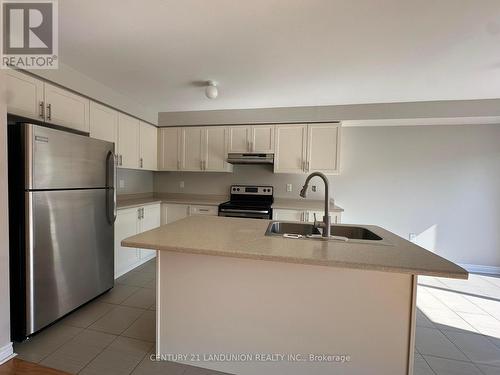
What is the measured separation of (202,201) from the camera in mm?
3668

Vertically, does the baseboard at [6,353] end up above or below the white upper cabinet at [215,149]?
below

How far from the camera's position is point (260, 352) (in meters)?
1.43

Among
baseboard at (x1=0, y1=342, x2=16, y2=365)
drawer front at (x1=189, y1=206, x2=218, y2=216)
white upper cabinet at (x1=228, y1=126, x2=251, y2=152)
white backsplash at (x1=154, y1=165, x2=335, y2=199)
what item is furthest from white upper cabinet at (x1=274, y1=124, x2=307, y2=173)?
baseboard at (x1=0, y1=342, x2=16, y2=365)

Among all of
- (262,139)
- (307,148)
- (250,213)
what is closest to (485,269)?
(307,148)

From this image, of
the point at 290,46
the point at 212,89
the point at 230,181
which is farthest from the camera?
the point at 230,181

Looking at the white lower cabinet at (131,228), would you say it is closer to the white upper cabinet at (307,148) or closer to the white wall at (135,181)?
the white wall at (135,181)

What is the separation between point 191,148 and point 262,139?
1.15m

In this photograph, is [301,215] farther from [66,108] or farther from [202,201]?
[66,108]

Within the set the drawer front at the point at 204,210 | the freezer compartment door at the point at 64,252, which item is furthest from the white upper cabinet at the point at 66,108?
the drawer front at the point at 204,210

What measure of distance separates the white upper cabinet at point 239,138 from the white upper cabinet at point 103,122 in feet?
5.06

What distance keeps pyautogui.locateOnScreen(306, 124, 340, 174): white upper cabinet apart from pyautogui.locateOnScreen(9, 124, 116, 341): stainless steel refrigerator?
8.36 feet

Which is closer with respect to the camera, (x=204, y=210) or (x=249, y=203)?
(x=204, y=210)

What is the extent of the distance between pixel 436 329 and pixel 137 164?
3.83 m

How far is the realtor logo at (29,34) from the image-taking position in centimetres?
150
